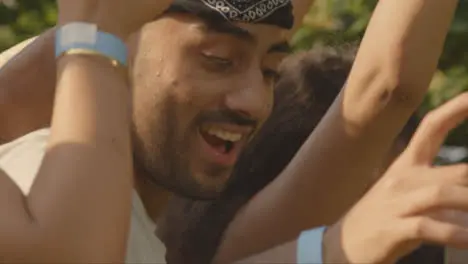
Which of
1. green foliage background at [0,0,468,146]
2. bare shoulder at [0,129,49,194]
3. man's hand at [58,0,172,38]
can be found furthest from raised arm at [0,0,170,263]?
green foliage background at [0,0,468,146]

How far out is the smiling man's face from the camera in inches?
76.7

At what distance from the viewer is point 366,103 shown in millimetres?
2129

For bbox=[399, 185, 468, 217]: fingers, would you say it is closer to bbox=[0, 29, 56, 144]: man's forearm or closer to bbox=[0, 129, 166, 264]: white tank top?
bbox=[0, 129, 166, 264]: white tank top

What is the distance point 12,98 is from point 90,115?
2.06 ft

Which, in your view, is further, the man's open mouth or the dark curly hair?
the dark curly hair

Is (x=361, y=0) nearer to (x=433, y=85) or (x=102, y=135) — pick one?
(x=433, y=85)

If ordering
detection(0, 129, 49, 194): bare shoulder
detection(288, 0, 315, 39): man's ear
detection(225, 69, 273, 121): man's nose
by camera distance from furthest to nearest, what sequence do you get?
1. detection(288, 0, 315, 39): man's ear
2. detection(225, 69, 273, 121): man's nose
3. detection(0, 129, 49, 194): bare shoulder

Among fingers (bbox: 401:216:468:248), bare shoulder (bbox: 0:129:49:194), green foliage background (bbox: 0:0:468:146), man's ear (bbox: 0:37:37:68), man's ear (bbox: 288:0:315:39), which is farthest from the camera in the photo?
green foliage background (bbox: 0:0:468:146)

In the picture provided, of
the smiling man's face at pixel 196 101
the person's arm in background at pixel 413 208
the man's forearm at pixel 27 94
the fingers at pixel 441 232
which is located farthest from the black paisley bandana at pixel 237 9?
the fingers at pixel 441 232

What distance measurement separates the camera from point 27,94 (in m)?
2.15

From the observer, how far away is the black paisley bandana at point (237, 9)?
1.96m

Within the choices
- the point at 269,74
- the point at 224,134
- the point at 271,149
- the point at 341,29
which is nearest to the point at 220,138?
the point at 224,134

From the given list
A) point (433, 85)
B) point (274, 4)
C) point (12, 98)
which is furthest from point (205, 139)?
point (433, 85)

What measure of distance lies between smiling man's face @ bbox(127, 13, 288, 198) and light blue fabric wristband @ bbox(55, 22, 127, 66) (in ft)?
1.13
